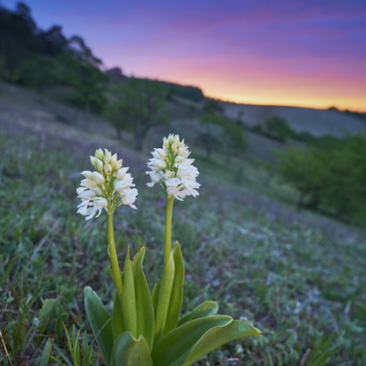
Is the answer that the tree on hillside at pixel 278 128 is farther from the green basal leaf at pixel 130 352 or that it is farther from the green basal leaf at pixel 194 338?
the green basal leaf at pixel 130 352

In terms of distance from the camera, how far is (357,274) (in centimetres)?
568

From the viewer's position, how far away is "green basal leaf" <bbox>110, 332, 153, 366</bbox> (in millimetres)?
1244

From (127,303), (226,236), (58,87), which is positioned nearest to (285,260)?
(226,236)

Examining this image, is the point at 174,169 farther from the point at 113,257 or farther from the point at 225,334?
the point at 225,334

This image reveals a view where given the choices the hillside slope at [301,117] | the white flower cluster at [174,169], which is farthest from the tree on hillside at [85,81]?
the white flower cluster at [174,169]

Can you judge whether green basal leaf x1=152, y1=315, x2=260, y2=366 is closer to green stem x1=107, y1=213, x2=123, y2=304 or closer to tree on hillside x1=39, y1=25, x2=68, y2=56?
green stem x1=107, y1=213, x2=123, y2=304

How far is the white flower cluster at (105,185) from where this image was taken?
121cm

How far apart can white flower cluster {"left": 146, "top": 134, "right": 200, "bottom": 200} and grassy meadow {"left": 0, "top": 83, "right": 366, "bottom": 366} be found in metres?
0.86

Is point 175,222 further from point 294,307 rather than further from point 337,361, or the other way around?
point 337,361

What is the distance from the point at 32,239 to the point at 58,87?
58.9 meters

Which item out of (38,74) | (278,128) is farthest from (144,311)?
(278,128)

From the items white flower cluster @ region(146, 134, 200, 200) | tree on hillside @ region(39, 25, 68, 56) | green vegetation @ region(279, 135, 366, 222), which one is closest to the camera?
white flower cluster @ region(146, 134, 200, 200)

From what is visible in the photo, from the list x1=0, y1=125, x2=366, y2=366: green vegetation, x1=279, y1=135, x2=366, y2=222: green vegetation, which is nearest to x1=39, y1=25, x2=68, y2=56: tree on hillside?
x1=279, y1=135, x2=366, y2=222: green vegetation

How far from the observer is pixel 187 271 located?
3.33 meters
